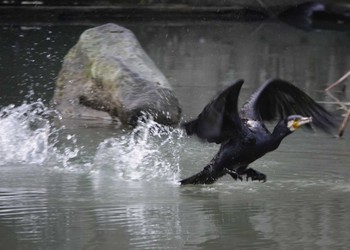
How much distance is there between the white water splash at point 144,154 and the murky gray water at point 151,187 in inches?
0.5

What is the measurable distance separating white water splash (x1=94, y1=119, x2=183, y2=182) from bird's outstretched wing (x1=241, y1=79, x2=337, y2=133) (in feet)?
2.84

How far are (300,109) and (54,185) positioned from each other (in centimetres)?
205

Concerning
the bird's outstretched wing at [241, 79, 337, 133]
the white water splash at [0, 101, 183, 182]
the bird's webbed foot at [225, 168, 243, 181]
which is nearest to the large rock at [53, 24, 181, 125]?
the white water splash at [0, 101, 183, 182]

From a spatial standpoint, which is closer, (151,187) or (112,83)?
(151,187)

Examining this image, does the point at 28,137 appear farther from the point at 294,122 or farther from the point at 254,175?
the point at 294,122

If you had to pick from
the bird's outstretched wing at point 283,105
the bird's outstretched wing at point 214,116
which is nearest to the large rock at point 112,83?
the bird's outstretched wing at point 283,105

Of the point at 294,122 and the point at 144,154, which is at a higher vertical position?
the point at 294,122

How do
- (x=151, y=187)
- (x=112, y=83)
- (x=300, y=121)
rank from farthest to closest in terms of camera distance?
(x=112, y=83) → (x=151, y=187) → (x=300, y=121)

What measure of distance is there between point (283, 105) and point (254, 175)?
0.73 m

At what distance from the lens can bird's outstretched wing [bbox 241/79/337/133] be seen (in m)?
7.19

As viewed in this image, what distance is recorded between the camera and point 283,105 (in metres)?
7.38

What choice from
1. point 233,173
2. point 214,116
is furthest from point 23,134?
point 214,116

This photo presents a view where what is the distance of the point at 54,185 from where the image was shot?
7.09m

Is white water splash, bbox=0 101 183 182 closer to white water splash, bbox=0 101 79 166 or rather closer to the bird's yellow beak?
white water splash, bbox=0 101 79 166
